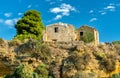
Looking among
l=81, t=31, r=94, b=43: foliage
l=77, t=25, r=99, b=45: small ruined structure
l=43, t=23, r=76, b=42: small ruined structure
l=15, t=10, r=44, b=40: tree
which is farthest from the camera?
l=15, t=10, r=44, b=40: tree

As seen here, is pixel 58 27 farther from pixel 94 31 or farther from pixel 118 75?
pixel 118 75

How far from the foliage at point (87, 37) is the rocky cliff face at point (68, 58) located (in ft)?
20.7

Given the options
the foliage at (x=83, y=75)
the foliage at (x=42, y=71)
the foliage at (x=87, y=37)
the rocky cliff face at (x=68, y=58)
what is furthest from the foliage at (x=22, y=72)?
the foliage at (x=87, y=37)

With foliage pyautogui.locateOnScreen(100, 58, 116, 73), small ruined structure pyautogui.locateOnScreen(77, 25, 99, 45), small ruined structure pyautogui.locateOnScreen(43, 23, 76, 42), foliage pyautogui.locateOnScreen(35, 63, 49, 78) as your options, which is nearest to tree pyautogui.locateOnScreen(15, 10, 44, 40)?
small ruined structure pyautogui.locateOnScreen(43, 23, 76, 42)

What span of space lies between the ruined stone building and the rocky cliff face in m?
7.05

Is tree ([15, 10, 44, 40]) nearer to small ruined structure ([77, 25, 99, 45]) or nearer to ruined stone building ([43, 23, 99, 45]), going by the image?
ruined stone building ([43, 23, 99, 45])

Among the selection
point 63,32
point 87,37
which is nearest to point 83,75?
point 87,37

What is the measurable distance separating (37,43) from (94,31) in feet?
34.4

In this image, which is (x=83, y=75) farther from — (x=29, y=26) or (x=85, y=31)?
(x=29, y=26)

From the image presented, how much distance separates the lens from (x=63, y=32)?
142ft

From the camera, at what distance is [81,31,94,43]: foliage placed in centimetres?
4209

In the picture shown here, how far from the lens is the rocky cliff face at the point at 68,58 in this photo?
33188 millimetres

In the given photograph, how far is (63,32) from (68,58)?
9.68 m

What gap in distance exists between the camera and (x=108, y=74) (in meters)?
33.7
